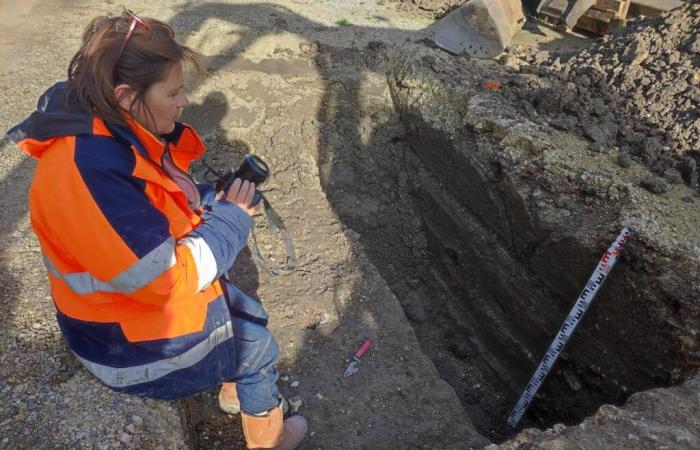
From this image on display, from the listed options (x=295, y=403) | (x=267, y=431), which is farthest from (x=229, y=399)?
(x=295, y=403)

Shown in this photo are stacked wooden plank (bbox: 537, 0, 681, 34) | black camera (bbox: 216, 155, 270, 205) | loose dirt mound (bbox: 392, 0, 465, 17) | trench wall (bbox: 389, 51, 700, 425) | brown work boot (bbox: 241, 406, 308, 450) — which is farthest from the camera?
loose dirt mound (bbox: 392, 0, 465, 17)

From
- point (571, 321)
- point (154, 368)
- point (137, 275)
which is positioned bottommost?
point (154, 368)

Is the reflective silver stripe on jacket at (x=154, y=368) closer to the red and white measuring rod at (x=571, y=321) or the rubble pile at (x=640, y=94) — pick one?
the red and white measuring rod at (x=571, y=321)

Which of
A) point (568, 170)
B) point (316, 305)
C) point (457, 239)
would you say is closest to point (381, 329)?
point (316, 305)

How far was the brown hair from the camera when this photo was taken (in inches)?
63.4

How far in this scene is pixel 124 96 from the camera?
1.68 m

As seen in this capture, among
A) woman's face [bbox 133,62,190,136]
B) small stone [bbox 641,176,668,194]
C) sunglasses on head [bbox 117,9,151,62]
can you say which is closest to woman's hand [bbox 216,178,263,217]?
woman's face [bbox 133,62,190,136]

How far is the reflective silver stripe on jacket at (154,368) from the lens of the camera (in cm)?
201

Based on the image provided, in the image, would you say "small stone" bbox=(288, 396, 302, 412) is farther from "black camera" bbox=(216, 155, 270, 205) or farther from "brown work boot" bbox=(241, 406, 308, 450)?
"black camera" bbox=(216, 155, 270, 205)

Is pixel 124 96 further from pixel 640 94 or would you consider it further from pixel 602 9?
pixel 602 9

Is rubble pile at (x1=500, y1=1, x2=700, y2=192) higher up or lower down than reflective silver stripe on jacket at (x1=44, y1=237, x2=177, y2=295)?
higher up

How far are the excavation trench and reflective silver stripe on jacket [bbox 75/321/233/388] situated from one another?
7.61 feet

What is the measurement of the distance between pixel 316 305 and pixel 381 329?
50 centimetres

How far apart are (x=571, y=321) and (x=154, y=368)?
2.42m
